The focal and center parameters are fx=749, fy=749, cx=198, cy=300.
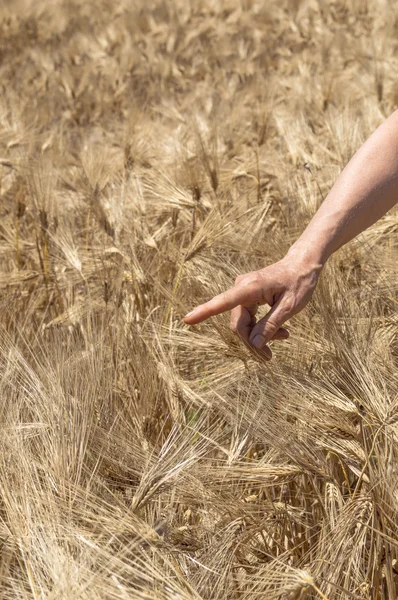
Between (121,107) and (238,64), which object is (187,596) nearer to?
(121,107)

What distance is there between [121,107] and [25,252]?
2.83m

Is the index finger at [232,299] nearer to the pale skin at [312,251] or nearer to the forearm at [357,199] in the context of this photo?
the pale skin at [312,251]

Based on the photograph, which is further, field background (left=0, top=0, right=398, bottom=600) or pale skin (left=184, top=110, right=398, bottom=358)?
pale skin (left=184, top=110, right=398, bottom=358)

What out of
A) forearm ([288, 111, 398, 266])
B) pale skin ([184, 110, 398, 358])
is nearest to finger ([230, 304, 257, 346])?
pale skin ([184, 110, 398, 358])

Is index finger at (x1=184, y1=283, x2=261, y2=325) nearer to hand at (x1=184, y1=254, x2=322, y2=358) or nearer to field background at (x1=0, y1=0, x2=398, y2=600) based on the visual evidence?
hand at (x1=184, y1=254, x2=322, y2=358)

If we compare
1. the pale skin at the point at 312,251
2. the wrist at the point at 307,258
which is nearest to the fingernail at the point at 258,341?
the pale skin at the point at 312,251

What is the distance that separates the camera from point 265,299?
3.70ft

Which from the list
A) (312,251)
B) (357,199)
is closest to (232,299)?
(312,251)

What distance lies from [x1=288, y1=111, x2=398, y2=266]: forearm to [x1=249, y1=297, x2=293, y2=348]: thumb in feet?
0.30

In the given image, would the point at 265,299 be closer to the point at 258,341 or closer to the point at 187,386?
the point at 258,341

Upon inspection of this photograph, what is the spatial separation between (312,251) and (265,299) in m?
0.11

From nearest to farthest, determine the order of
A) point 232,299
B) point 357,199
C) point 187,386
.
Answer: point 232,299
point 357,199
point 187,386

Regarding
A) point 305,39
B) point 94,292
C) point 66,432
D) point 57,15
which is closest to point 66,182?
point 94,292

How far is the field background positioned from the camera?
3.17 ft
